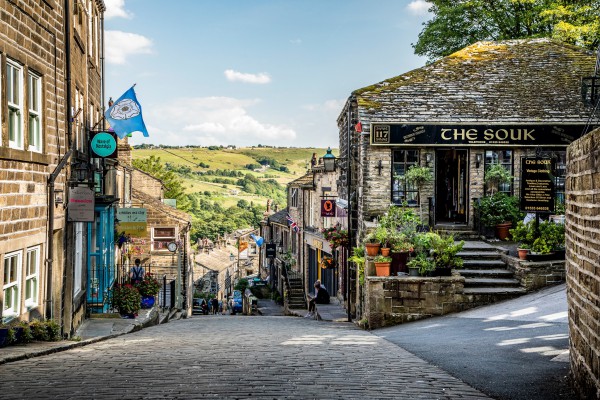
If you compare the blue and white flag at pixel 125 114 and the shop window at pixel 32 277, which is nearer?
the shop window at pixel 32 277

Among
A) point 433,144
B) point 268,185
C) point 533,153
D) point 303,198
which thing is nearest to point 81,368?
point 433,144

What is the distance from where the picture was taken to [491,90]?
21266 millimetres

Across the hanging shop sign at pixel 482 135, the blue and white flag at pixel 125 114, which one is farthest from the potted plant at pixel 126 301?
the hanging shop sign at pixel 482 135

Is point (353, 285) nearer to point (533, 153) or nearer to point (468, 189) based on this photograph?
point (468, 189)

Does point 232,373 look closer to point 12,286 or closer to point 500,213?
point 12,286

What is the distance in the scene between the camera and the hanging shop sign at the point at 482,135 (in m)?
19.9

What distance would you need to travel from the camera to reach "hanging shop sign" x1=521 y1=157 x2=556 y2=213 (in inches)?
630

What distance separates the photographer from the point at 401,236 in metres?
16.2

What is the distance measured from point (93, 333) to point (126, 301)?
3118mm

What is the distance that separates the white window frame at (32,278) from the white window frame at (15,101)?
183cm

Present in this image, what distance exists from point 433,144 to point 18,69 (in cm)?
1293

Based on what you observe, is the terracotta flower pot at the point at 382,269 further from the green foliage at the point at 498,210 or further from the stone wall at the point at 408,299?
the green foliage at the point at 498,210

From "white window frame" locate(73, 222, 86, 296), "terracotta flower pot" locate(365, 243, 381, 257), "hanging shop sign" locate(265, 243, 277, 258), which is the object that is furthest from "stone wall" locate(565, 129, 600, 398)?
"hanging shop sign" locate(265, 243, 277, 258)

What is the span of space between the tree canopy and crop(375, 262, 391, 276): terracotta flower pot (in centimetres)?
1663
